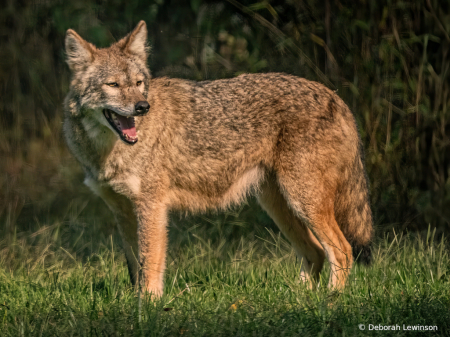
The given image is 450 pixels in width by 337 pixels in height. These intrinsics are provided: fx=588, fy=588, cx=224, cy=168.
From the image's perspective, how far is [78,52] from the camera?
5.05 m

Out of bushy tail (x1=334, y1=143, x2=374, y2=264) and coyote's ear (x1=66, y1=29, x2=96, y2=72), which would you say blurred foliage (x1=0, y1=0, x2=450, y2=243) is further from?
coyote's ear (x1=66, y1=29, x2=96, y2=72)

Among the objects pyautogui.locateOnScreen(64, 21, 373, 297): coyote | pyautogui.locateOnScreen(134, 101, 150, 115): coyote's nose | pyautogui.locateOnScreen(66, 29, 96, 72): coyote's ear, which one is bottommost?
pyautogui.locateOnScreen(64, 21, 373, 297): coyote

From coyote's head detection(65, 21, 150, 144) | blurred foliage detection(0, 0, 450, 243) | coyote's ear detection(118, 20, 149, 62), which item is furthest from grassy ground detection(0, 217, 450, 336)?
coyote's ear detection(118, 20, 149, 62)

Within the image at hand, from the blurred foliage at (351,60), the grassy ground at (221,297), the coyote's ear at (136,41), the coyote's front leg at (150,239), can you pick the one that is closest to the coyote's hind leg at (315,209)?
the grassy ground at (221,297)

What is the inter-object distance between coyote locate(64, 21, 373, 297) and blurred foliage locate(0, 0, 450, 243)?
1222 mm

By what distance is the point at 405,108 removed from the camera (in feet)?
22.5

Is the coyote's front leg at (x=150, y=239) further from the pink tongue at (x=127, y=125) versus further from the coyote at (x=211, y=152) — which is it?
the pink tongue at (x=127, y=125)

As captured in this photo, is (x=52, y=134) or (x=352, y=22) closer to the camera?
(x=352, y=22)

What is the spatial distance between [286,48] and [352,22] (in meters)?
0.82

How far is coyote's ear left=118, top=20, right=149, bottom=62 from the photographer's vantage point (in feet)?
17.0

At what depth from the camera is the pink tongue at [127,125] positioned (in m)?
4.91

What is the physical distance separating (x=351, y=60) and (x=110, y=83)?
128 inches

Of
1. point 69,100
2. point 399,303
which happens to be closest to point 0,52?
point 69,100

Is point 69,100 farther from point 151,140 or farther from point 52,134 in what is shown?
point 52,134
